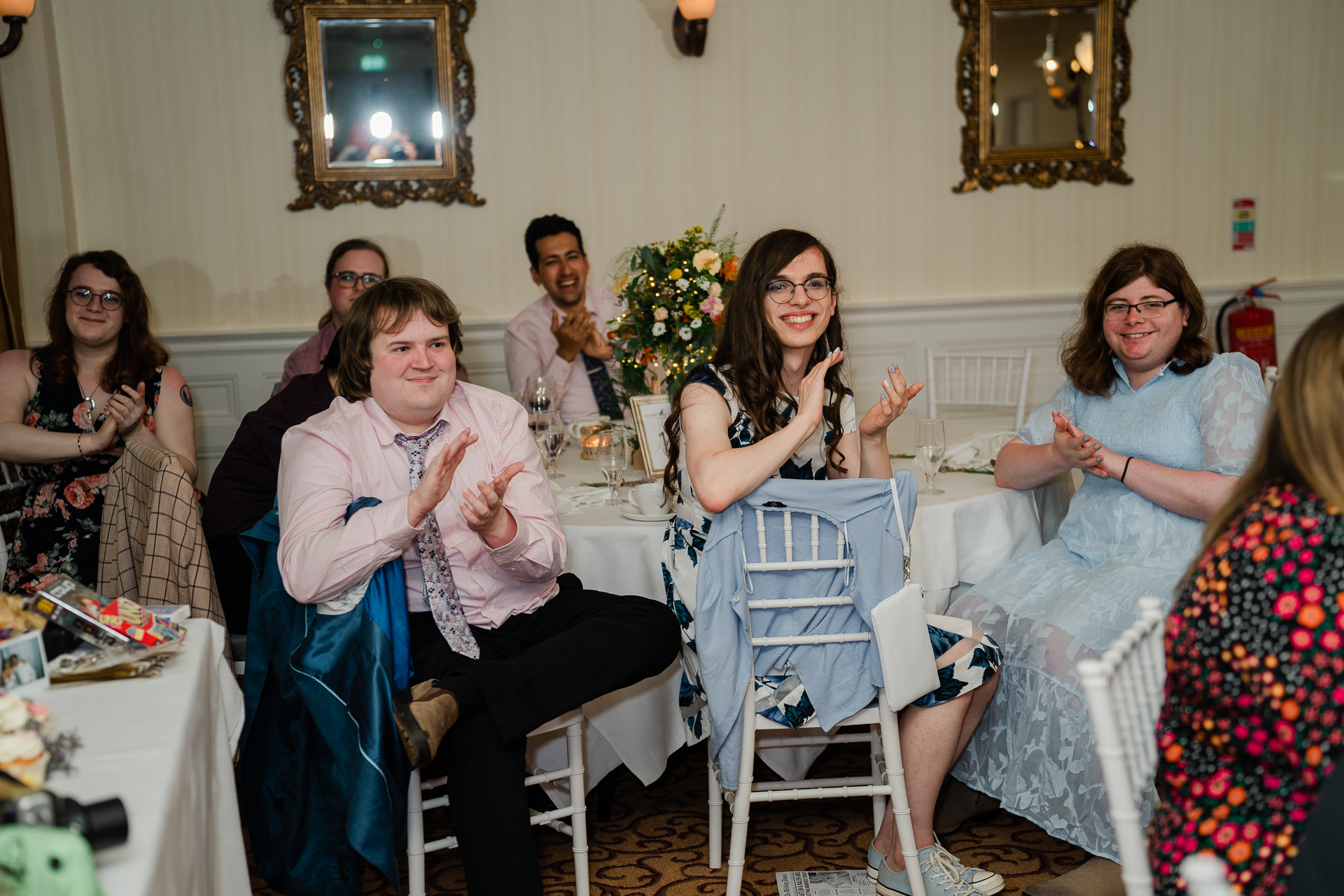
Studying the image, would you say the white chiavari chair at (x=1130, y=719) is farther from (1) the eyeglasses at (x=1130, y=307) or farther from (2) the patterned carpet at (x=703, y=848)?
(1) the eyeglasses at (x=1130, y=307)

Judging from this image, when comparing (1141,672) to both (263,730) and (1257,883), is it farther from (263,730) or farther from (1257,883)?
(263,730)

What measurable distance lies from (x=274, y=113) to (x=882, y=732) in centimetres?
396

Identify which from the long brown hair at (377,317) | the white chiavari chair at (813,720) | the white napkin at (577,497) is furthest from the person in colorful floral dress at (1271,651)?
the white napkin at (577,497)

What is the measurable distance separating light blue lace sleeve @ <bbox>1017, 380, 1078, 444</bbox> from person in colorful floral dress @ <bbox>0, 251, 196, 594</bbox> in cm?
239

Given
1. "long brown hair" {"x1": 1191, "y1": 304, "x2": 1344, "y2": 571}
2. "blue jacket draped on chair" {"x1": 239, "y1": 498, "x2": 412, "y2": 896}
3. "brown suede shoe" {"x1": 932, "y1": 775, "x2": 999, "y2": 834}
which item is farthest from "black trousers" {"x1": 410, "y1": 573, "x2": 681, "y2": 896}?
"long brown hair" {"x1": 1191, "y1": 304, "x2": 1344, "y2": 571}

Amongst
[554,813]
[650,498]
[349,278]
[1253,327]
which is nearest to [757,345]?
[650,498]

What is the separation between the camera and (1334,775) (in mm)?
1046

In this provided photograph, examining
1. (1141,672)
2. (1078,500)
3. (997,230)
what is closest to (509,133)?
(997,230)

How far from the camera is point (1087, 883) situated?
218 centimetres

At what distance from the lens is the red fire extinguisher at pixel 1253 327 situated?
5152 millimetres

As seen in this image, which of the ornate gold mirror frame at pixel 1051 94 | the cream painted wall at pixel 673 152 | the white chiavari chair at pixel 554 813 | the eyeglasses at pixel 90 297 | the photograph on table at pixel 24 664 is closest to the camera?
the photograph on table at pixel 24 664

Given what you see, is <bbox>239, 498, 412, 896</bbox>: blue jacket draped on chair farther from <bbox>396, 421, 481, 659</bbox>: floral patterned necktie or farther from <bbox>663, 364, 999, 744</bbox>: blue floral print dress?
<bbox>663, 364, 999, 744</bbox>: blue floral print dress

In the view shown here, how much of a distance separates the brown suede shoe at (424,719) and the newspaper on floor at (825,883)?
0.89 metres

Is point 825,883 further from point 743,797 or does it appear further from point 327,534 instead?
point 327,534
